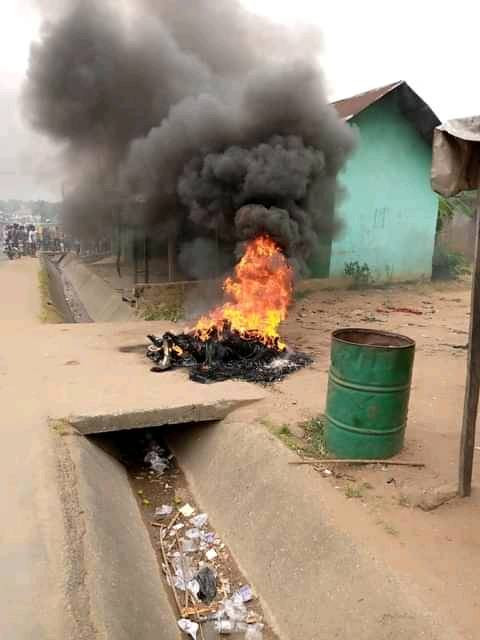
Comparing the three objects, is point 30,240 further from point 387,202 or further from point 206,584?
point 206,584

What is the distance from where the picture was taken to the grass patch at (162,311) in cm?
1169

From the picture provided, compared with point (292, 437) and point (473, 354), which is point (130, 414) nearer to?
point (292, 437)

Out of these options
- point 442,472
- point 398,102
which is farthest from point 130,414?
point 398,102

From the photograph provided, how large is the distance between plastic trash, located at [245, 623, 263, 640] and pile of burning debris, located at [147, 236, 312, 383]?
3.41 metres

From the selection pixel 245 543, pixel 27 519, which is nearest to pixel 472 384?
pixel 245 543

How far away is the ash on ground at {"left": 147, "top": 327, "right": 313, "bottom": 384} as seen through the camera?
6.97 metres

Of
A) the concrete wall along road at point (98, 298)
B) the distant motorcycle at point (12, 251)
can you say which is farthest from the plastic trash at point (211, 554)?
the distant motorcycle at point (12, 251)

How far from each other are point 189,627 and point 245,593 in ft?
1.69

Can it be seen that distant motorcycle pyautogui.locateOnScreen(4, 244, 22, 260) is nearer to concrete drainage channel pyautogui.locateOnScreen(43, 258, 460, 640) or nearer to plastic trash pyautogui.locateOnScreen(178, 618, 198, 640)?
concrete drainage channel pyautogui.locateOnScreen(43, 258, 460, 640)

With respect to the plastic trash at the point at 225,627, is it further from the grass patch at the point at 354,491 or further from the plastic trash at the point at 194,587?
the grass patch at the point at 354,491

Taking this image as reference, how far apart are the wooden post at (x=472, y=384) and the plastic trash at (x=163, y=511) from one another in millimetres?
2779

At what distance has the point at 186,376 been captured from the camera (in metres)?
6.91

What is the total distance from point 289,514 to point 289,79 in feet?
27.6

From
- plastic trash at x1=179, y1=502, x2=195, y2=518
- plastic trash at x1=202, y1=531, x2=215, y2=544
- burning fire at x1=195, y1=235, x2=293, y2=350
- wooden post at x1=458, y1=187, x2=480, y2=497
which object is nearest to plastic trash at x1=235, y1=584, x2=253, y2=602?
plastic trash at x1=202, y1=531, x2=215, y2=544
